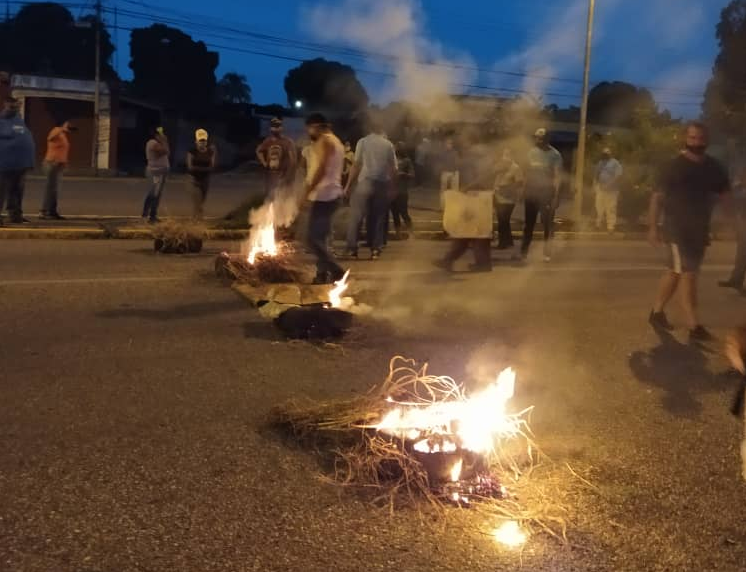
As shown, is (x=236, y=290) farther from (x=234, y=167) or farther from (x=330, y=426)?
(x=234, y=167)

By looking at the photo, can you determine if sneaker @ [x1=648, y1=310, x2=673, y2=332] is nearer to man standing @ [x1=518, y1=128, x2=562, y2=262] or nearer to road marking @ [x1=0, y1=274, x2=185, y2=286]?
road marking @ [x1=0, y1=274, x2=185, y2=286]

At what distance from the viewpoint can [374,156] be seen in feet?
40.0

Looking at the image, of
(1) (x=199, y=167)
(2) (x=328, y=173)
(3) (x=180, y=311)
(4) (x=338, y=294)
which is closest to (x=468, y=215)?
(2) (x=328, y=173)

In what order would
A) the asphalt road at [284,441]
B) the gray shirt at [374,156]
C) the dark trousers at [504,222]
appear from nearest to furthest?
the asphalt road at [284,441]
the gray shirt at [374,156]
the dark trousers at [504,222]

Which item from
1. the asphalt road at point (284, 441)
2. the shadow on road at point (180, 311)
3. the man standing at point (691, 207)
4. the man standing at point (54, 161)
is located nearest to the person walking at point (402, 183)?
the man standing at point (54, 161)

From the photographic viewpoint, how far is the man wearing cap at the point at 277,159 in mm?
13695

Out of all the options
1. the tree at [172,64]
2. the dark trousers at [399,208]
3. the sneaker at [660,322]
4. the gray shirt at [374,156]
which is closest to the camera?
the sneaker at [660,322]

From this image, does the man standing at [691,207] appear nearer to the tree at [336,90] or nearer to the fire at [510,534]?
the tree at [336,90]

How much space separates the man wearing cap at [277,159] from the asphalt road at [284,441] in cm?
384

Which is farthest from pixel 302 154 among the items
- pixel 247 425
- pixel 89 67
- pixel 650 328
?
pixel 89 67

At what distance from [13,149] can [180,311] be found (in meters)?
6.74

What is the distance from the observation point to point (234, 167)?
49.4m

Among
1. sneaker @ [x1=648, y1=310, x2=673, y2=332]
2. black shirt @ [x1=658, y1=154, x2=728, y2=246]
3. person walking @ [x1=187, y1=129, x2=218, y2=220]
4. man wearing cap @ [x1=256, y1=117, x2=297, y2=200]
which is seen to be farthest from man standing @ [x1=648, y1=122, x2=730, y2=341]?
person walking @ [x1=187, y1=129, x2=218, y2=220]

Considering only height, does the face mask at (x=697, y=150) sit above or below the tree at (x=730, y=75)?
below
